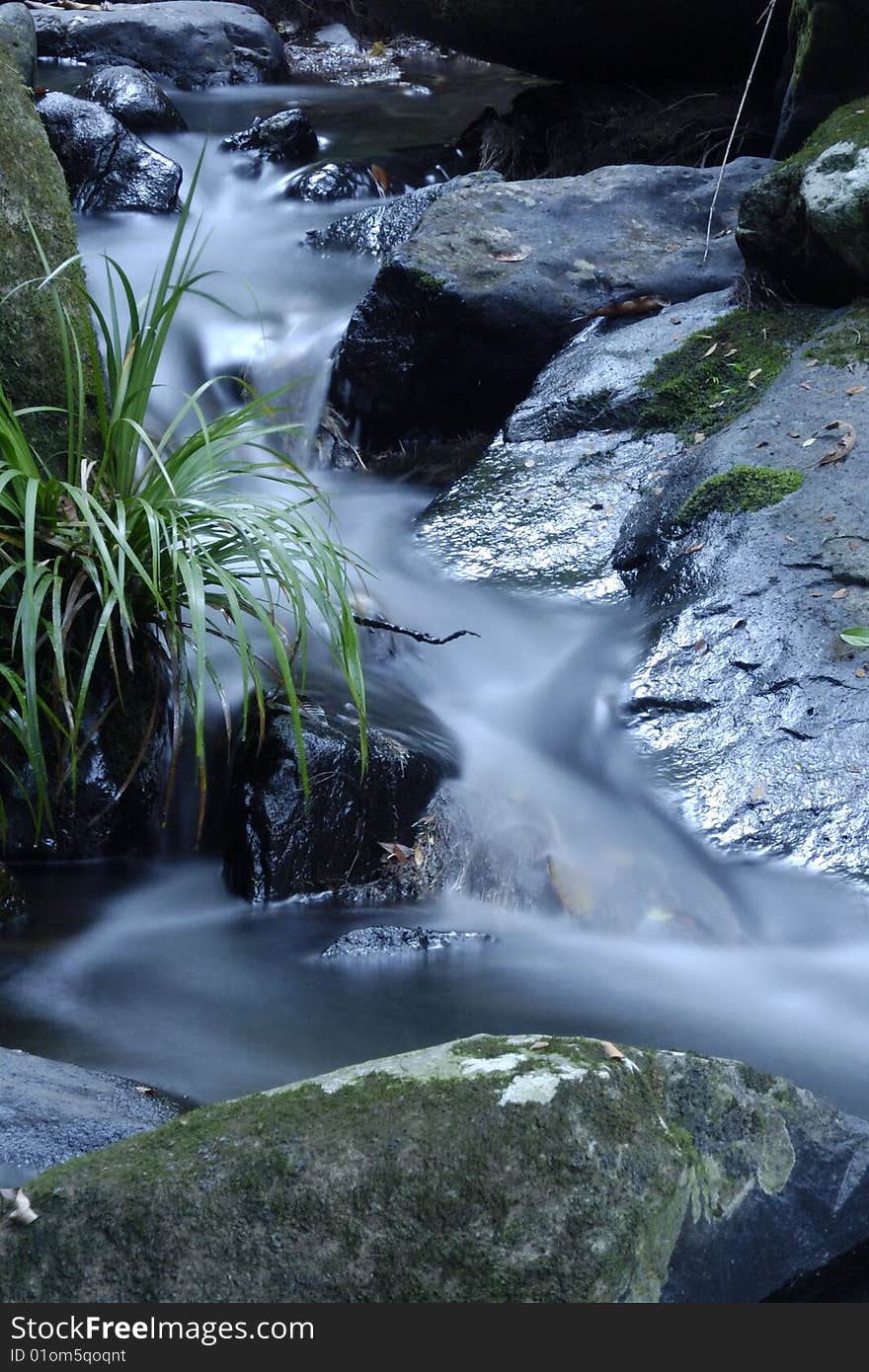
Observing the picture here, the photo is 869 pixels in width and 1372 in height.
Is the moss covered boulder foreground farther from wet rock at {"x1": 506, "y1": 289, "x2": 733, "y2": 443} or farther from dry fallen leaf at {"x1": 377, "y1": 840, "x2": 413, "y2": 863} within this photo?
wet rock at {"x1": 506, "y1": 289, "x2": 733, "y2": 443}

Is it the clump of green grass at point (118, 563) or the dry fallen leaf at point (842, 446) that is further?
the dry fallen leaf at point (842, 446)

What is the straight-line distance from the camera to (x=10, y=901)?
316cm

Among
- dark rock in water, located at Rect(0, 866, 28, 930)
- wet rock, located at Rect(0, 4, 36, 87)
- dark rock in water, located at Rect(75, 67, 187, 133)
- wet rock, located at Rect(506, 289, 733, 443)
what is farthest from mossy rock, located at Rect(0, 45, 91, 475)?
dark rock in water, located at Rect(75, 67, 187, 133)

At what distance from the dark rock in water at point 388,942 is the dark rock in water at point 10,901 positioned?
0.77 meters

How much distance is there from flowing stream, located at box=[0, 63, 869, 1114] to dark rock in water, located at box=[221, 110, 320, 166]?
560cm

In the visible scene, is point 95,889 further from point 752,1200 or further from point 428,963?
point 752,1200

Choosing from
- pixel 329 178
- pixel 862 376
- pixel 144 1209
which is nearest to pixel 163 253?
pixel 329 178

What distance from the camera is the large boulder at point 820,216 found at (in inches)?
194

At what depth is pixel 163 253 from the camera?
25.1 ft

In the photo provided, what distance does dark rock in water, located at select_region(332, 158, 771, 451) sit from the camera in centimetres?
584

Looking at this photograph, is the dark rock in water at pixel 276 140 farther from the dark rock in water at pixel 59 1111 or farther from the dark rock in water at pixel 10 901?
the dark rock in water at pixel 59 1111

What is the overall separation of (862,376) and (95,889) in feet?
10.9

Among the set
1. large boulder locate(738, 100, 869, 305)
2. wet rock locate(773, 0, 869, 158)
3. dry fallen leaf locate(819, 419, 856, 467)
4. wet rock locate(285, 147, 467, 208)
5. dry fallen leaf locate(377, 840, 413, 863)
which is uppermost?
wet rock locate(773, 0, 869, 158)

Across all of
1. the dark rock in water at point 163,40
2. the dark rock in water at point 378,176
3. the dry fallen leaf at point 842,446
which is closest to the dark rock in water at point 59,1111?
the dry fallen leaf at point 842,446
